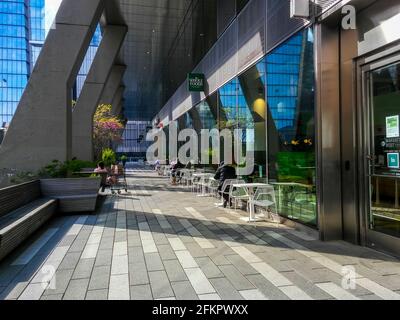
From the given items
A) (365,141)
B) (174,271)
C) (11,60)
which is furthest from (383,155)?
(11,60)

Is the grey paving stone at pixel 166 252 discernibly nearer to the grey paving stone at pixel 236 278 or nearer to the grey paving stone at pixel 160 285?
the grey paving stone at pixel 160 285

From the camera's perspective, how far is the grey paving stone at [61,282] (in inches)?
149

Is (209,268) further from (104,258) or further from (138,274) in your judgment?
(104,258)

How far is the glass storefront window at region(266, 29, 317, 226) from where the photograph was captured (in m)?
6.44

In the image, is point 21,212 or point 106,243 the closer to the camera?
point 106,243

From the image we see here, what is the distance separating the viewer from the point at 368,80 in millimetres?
5430

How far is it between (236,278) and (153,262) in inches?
49.3

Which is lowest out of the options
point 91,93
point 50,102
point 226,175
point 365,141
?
point 226,175

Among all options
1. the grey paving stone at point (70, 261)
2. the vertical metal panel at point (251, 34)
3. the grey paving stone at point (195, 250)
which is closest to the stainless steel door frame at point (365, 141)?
the grey paving stone at point (195, 250)

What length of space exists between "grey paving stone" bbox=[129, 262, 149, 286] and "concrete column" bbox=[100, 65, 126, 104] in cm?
2419

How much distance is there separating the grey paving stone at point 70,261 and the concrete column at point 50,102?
610 centimetres

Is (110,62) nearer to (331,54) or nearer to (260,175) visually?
(260,175)

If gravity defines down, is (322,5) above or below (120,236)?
above

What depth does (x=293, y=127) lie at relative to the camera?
712 centimetres
